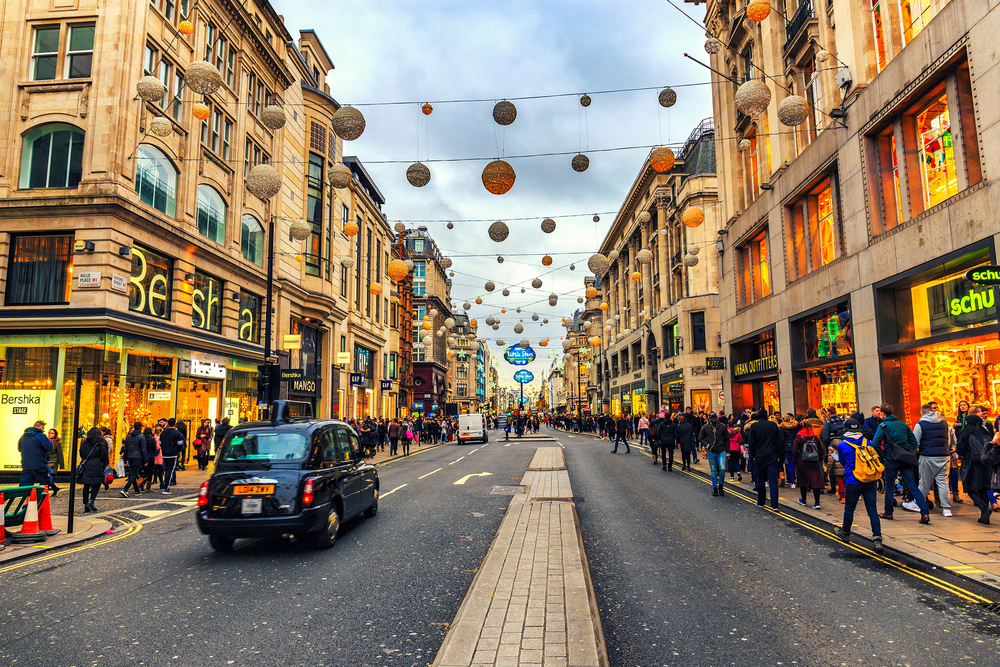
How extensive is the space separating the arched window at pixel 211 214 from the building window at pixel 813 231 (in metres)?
22.7

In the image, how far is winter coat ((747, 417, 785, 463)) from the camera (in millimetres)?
11633

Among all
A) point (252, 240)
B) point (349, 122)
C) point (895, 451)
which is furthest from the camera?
point (252, 240)

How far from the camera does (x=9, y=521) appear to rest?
9438 mm

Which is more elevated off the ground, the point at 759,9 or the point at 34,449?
the point at 759,9

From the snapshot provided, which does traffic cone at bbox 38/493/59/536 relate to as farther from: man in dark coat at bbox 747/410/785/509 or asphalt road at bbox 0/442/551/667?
man in dark coat at bbox 747/410/785/509

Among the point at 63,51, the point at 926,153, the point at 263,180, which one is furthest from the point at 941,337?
the point at 63,51

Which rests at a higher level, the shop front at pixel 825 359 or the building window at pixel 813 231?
the building window at pixel 813 231

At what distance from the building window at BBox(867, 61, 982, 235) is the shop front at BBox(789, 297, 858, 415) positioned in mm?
3286

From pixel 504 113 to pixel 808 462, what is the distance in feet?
33.6

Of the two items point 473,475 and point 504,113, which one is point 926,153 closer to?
point 504,113

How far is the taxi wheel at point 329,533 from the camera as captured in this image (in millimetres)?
8297

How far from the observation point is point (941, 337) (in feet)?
43.2

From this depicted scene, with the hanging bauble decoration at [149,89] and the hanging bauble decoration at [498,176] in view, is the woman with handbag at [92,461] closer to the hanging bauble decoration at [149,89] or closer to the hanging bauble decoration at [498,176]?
the hanging bauble decoration at [149,89]

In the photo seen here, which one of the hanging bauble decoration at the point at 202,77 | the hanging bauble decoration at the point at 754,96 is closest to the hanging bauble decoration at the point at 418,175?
the hanging bauble decoration at the point at 202,77
